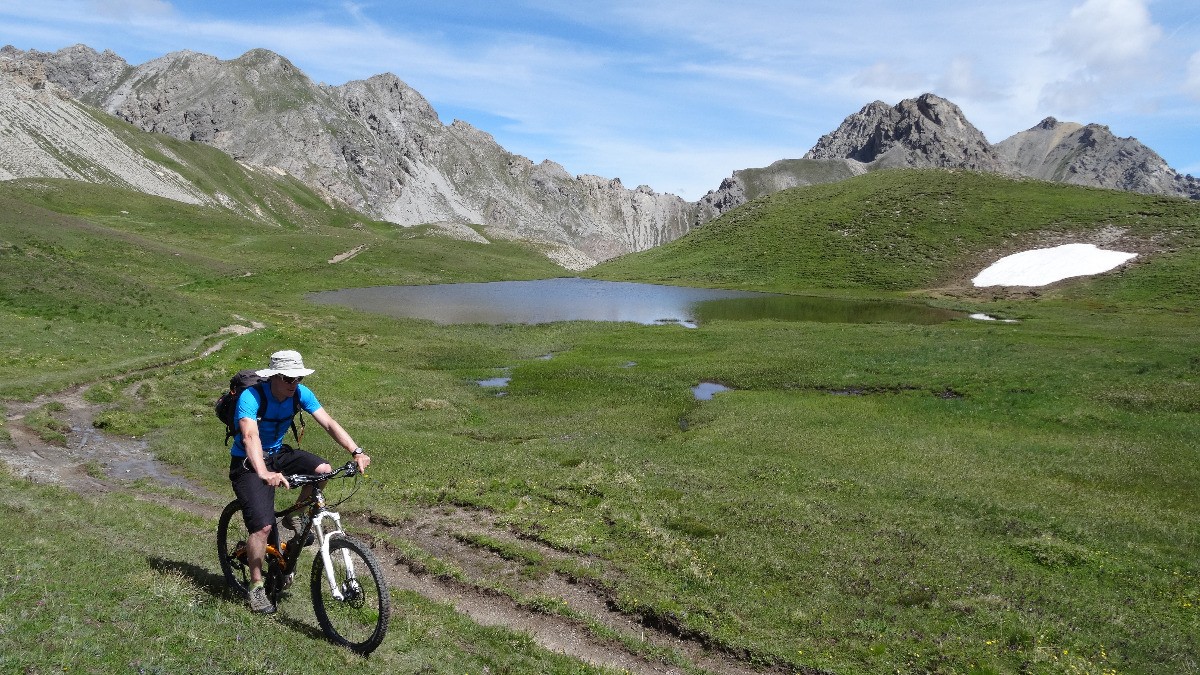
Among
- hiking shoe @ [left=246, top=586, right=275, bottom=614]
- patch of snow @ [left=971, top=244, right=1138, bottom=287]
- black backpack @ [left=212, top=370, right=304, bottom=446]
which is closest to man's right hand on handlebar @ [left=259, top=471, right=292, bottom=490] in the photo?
black backpack @ [left=212, top=370, right=304, bottom=446]

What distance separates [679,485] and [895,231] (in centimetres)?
14673

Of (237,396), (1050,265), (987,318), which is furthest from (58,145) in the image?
(1050,265)

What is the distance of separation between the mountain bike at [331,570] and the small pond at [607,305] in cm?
7018

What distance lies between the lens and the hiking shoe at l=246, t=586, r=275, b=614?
1130cm

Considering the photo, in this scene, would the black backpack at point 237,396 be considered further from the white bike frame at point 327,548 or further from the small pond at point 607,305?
the small pond at point 607,305

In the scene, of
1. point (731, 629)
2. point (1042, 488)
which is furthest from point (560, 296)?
point (731, 629)

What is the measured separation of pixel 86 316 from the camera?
4756 centimetres

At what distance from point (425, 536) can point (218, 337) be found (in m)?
41.6

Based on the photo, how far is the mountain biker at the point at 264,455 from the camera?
1102cm

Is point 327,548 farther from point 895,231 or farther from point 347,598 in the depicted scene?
point 895,231

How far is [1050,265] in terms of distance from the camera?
113688 mm

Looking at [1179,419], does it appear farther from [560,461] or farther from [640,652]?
[640,652]

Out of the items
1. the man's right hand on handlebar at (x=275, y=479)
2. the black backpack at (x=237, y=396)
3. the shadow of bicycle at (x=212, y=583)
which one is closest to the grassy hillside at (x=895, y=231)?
the shadow of bicycle at (x=212, y=583)

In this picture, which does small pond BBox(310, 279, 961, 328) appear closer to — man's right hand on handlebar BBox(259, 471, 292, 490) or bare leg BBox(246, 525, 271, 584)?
bare leg BBox(246, 525, 271, 584)
